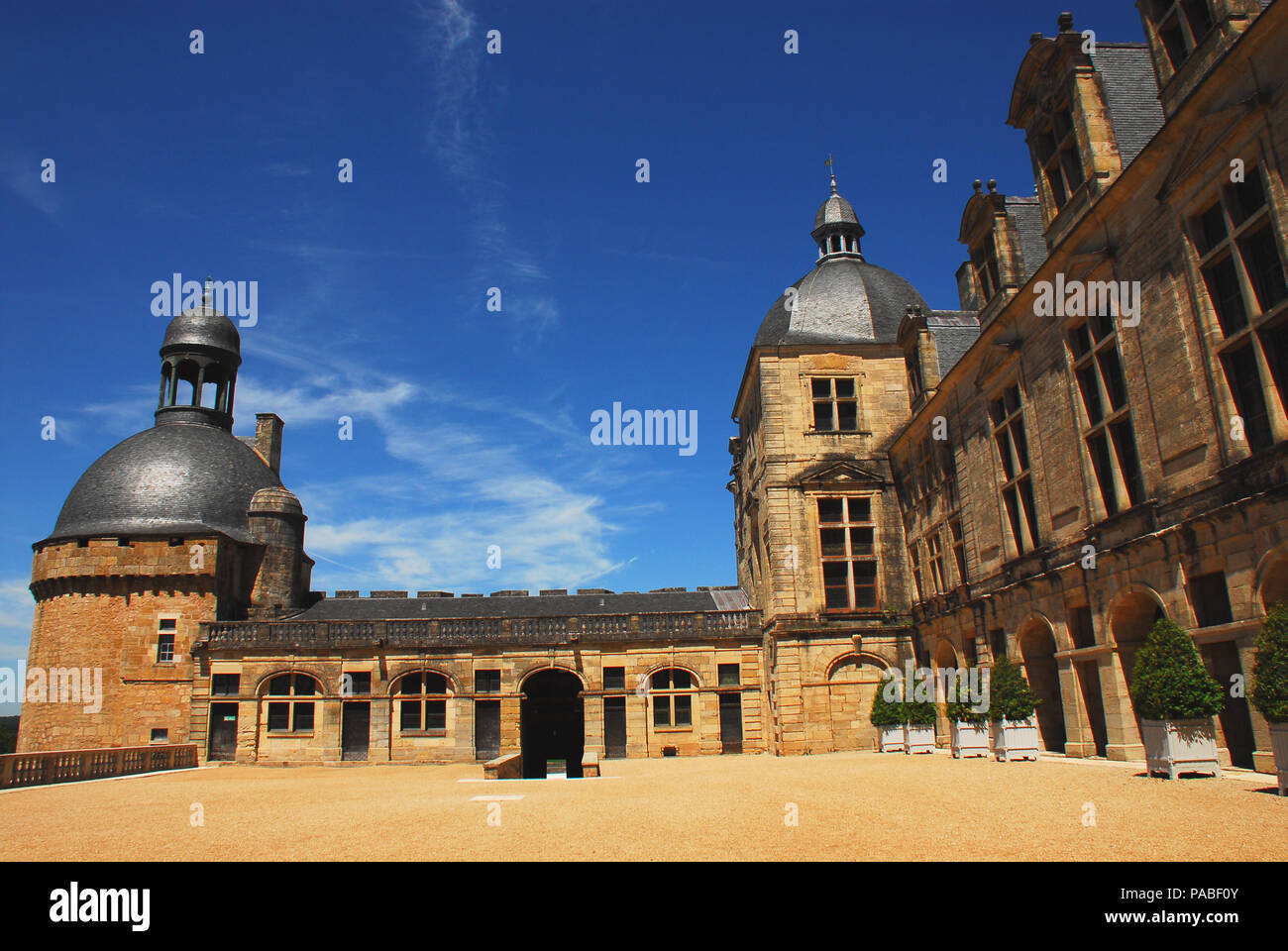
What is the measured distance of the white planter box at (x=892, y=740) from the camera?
22.7m

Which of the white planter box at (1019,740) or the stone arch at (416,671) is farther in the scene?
the stone arch at (416,671)

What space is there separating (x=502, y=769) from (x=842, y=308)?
20.7 m

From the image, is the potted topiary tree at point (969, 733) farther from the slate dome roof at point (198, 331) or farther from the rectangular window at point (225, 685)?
the slate dome roof at point (198, 331)

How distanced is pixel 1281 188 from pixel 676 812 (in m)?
11.5

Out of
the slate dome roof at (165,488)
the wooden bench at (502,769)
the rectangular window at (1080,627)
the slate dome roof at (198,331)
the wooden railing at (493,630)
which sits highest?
the slate dome roof at (198,331)

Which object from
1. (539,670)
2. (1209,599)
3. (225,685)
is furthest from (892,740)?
(225,685)

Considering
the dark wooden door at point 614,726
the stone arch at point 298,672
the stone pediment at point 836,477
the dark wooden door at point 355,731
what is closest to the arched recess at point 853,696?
the stone pediment at point 836,477

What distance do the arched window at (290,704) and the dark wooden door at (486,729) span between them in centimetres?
592

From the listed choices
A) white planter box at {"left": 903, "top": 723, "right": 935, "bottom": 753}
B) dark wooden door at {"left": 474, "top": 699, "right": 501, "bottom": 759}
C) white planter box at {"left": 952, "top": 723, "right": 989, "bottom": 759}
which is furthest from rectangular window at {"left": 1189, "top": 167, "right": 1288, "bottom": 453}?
dark wooden door at {"left": 474, "top": 699, "right": 501, "bottom": 759}

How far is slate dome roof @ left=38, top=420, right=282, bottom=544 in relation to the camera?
33.0 metres

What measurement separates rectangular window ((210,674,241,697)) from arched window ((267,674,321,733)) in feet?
4.01

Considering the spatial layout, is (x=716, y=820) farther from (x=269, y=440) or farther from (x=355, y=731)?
(x=269, y=440)

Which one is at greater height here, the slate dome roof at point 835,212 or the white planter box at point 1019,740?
→ the slate dome roof at point 835,212

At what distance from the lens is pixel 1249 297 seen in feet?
38.6
